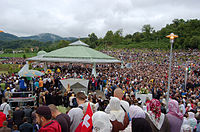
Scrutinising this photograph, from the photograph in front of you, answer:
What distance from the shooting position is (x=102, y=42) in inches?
3041

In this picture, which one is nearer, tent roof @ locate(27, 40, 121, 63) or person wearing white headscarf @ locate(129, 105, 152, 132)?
person wearing white headscarf @ locate(129, 105, 152, 132)

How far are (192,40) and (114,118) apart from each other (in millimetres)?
54219

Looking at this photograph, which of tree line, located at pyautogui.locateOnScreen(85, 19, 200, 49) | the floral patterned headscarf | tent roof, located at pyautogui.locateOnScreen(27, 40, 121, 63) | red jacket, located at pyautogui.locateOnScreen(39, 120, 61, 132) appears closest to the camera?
red jacket, located at pyautogui.locateOnScreen(39, 120, 61, 132)

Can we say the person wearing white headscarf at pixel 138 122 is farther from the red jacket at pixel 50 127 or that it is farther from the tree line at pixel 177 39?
the tree line at pixel 177 39

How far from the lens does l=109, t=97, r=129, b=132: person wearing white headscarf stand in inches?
115

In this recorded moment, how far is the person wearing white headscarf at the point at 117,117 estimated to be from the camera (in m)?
2.92

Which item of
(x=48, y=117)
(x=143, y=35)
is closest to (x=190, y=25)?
(x=143, y=35)

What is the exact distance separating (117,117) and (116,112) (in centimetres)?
9

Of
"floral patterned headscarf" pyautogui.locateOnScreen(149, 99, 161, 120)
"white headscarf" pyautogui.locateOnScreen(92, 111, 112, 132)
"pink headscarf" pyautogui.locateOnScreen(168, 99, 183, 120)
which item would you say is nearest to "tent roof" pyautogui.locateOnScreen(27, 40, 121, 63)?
"pink headscarf" pyautogui.locateOnScreen(168, 99, 183, 120)

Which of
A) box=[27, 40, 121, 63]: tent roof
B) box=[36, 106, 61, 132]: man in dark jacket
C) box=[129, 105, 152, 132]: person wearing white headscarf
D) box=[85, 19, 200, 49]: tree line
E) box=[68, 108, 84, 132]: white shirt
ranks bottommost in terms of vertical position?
box=[68, 108, 84, 132]: white shirt

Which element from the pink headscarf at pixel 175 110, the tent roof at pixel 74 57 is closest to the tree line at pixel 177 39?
Result: the tent roof at pixel 74 57

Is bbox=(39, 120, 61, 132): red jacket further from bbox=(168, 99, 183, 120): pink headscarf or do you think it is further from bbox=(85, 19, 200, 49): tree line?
bbox=(85, 19, 200, 49): tree line

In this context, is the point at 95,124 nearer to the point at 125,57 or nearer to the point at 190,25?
the point at 125,57

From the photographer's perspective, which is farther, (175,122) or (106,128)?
(175,122)
